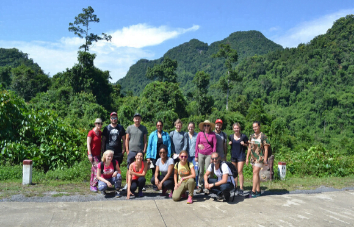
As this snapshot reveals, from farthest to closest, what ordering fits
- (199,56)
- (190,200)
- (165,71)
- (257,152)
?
(199,56), (165,71), (257,152), (190,200)

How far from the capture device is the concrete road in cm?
438

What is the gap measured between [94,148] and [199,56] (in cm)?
12734

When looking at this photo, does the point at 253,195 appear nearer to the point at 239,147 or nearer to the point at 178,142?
the point at 239,147

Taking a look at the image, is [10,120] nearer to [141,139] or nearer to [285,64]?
[141,139]

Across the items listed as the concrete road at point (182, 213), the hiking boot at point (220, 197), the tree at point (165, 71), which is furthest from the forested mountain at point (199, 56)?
the concrete road at point (182, 213)

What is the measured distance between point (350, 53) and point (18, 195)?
6137 centimetres

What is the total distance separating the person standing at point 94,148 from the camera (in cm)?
579

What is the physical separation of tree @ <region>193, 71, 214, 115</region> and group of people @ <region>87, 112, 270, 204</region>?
23828 mm

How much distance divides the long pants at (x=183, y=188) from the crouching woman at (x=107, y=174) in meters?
1.08

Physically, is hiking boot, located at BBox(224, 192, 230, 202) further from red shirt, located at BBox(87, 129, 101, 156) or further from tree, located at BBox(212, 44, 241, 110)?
tree, located at BBox(212, 44, 241, 110)

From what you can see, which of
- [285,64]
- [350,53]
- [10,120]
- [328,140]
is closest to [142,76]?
[285,64]

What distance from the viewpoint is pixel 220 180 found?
17.8ft

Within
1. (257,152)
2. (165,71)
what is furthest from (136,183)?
(165,71)

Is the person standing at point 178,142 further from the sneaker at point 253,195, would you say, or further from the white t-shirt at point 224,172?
the sneaker at point 253,195
